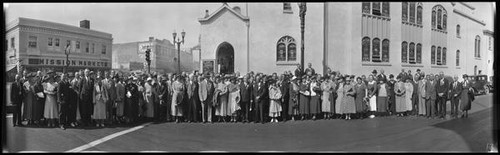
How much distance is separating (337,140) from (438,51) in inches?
46.8

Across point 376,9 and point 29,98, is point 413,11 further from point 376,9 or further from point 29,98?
point 29,98

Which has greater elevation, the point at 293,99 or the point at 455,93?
the point at 455,93

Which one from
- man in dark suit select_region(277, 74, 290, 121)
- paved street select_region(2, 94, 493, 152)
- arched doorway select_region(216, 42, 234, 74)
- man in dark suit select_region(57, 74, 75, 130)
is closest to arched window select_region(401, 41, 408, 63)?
paved street select_region(2, 94, 493, 152)

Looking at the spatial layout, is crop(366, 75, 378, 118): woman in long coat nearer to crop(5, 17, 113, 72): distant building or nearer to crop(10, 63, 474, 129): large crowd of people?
crop(10, 63, 474, 129): large crowd of people

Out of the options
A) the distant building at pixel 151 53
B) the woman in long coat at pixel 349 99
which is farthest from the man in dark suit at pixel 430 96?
the distant building at pixel 151 53

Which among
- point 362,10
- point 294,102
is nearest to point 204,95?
point 294,102

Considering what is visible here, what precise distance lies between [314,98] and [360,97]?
0.61 meters

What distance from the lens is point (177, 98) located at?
351 cm

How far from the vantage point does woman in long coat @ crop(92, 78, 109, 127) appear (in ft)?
9.84

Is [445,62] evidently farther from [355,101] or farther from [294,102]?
[294,102]

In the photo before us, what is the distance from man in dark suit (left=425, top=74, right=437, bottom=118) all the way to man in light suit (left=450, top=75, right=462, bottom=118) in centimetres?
14

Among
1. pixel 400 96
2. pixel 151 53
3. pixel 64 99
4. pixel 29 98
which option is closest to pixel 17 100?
pixel 29 98

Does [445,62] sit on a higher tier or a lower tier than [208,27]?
lower

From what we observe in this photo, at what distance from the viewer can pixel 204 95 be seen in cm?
378
